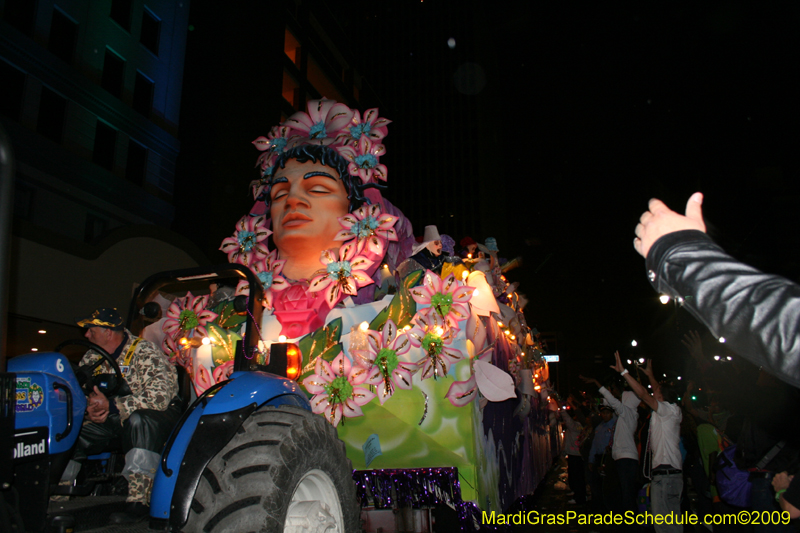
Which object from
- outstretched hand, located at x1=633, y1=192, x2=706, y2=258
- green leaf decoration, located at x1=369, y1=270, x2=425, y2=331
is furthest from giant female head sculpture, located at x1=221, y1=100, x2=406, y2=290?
outstretched hand, located at x1=633, y1=192, x2=706, y2=258

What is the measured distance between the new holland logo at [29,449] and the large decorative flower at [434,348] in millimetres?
2822

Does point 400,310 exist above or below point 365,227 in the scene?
below

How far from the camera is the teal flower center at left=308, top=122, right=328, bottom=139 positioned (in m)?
5.99

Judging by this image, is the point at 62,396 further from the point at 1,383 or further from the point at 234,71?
the point at 234,71

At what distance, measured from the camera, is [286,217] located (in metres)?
5.64

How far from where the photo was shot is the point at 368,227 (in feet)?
17.9

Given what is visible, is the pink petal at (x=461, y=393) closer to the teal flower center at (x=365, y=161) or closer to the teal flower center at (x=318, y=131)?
the teal flower center at (x=365, y=161)

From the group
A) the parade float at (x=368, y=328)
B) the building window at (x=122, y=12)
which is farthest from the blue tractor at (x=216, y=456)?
the building window at (x=122, y=12)

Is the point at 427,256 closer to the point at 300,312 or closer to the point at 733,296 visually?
the point at 300,312

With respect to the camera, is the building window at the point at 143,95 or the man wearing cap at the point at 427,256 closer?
the man wearing cap at the point at 427,256

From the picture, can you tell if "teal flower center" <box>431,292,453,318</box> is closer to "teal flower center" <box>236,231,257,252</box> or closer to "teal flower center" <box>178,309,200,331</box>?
"teal flower center" <box>178,309,200,331</box>

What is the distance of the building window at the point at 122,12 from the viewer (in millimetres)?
16453

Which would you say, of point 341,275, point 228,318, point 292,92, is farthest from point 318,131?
point 292,92

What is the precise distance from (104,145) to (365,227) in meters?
13.3
